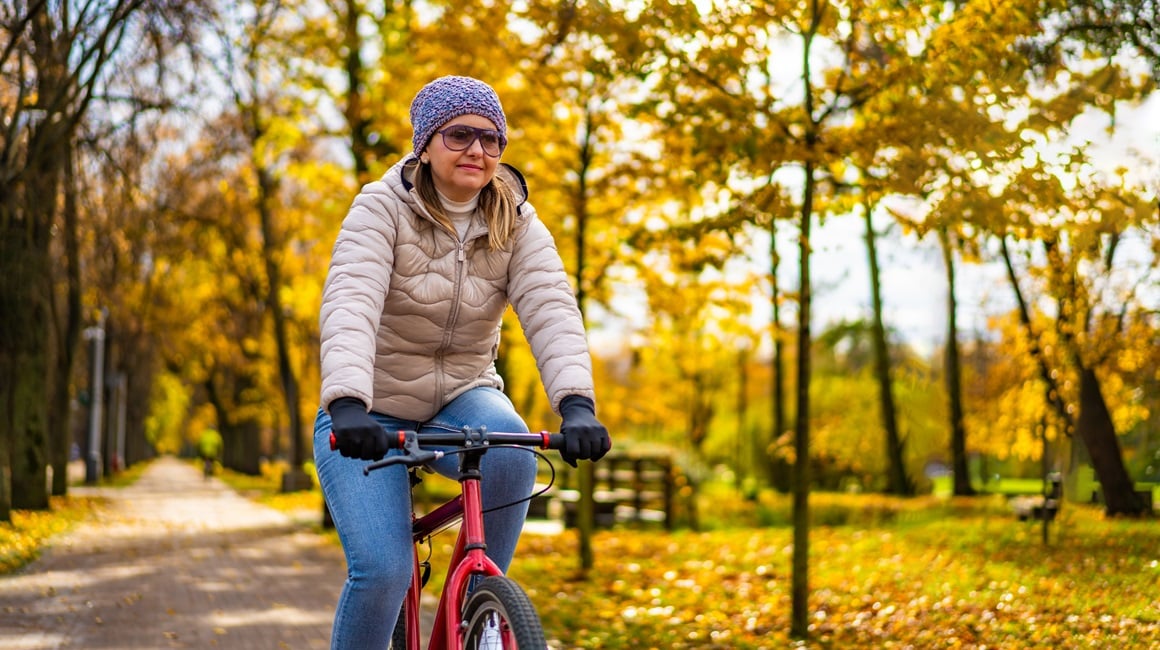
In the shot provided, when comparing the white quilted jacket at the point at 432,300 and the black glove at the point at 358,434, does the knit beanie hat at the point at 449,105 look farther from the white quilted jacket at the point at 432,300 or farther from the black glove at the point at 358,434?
the black glove at the point at 358,434

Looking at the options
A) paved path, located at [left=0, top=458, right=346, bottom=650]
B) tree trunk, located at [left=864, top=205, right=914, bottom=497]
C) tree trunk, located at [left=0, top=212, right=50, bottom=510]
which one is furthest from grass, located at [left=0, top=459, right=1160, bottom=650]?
tree trunk, located at [left=864, top=205, right=914, bottom=497]

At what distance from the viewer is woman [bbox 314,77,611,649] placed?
3254mm

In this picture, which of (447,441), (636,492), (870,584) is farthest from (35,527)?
(447,441)

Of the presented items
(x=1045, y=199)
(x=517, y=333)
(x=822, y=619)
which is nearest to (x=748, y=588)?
(x=822, y=619)

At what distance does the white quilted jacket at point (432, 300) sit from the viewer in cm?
322

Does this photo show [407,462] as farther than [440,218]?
No

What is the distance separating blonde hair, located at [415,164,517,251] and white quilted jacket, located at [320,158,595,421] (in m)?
0.03

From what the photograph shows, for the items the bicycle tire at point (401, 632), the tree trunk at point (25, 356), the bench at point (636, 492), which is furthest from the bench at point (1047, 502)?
the tree trunk at point (25, 356)

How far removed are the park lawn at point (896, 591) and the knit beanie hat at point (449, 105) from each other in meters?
4.01

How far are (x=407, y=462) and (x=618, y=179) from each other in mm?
8789

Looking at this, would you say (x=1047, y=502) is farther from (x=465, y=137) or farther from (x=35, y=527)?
(x=35, y=527)

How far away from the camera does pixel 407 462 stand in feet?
9.64

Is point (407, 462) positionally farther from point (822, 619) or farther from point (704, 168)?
point (822, 619)

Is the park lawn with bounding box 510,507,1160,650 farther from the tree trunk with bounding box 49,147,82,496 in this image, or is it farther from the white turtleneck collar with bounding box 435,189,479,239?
the tree trunk with bounding box 49,147,82,496
